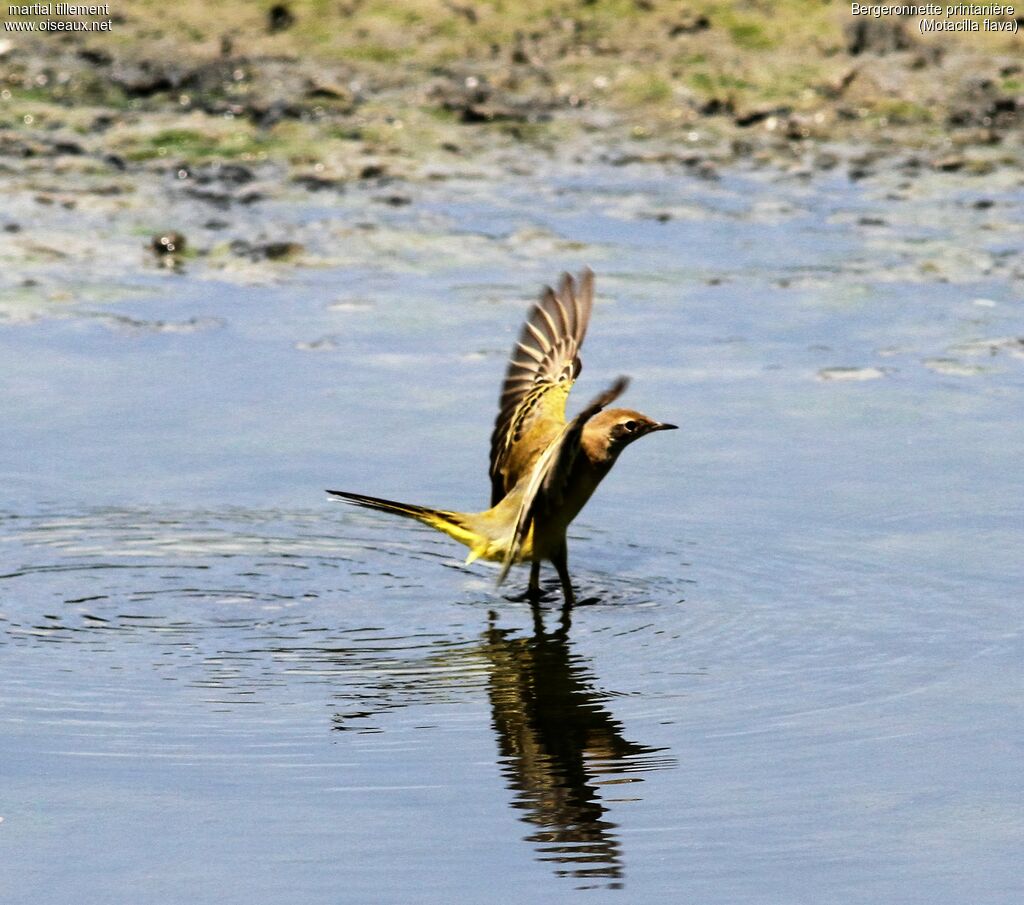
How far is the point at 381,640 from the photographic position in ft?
24.8

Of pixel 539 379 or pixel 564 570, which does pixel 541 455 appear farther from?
pixel 539 379

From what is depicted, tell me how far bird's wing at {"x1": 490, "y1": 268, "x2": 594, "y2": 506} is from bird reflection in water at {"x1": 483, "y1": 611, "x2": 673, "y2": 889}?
1.13m

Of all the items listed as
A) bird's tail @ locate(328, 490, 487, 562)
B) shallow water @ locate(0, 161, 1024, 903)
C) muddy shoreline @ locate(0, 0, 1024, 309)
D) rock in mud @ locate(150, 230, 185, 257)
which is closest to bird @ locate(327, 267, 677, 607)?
bird's tail @ locate(328, 490, 487, 562)

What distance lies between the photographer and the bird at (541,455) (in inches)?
303

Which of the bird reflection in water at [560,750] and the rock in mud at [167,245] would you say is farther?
the rock in mud at [167,245]

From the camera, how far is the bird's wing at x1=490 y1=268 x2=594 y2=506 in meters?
8.76

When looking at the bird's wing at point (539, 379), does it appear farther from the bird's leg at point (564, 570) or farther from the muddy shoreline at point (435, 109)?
the muddy shoreline at point (435, 109)

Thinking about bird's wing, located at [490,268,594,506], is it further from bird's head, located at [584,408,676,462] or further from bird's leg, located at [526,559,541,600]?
bird's leg, located at [526,559,541,600]

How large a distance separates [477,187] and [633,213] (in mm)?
1384

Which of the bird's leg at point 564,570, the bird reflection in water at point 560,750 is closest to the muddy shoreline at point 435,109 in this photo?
the bird's leg at point 564,570

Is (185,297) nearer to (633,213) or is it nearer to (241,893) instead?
Answer: (633,213)

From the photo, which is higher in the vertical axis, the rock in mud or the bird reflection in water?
the rock in mud

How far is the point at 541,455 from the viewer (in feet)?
27.4

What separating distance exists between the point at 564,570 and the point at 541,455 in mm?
474
